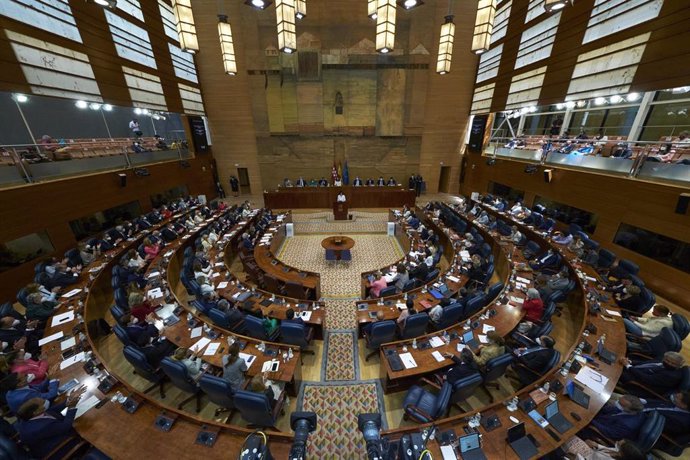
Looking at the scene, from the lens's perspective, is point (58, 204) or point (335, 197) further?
point (335, 197)

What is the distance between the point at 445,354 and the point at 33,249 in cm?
1281

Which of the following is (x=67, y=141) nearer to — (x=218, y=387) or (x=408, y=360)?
(x=218, y=387)

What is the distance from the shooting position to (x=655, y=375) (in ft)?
13.0

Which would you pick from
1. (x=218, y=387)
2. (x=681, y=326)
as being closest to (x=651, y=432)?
(x=681, y=326)

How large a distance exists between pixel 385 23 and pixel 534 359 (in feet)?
24.1

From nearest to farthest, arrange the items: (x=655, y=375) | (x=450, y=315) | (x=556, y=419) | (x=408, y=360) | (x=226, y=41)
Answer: (x=556, y=419) < (x=655, y=375) < (x=408, y=360) < (x=450, y=315) < (x=226, y=41)

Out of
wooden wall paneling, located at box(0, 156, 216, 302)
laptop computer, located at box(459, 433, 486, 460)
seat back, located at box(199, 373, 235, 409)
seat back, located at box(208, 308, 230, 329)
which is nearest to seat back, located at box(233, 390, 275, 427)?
seat back, located at box(199, 373, 235, 409)

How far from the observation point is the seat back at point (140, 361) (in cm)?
435

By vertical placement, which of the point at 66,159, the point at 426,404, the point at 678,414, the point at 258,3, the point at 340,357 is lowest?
the point at 340,357

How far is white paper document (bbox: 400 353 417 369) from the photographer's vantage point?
176 inches

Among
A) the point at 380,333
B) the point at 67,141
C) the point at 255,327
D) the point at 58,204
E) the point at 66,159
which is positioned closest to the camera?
the point at 380,333

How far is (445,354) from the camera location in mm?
4660

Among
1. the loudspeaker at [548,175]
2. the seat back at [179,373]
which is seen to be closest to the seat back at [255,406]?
the seat back at [179,373]

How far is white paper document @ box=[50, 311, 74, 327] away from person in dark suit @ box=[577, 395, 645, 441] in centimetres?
964
